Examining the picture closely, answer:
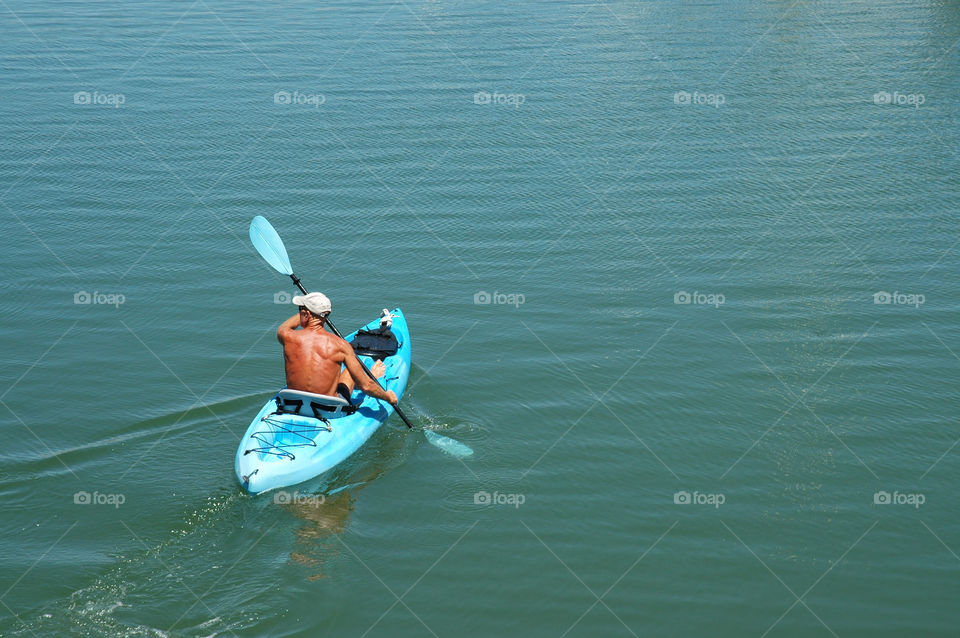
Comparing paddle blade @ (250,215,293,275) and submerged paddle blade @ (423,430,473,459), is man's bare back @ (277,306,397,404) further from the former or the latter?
paddle blade @ (250,215,293,275)

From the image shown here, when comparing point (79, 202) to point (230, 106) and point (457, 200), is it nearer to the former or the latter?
point (230, 106)

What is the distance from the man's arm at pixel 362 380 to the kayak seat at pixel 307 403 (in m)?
0.30

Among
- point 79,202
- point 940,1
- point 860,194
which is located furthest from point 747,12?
point 79,202

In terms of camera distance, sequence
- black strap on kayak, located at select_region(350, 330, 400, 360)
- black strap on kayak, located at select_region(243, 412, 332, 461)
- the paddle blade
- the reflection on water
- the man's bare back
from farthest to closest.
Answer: the paddle blade, black strap on kayak, located at select_region(350, 330, 400, 360), the man's bare back, black strap on kayak, located at select_region(243, 412, 332, 461), the reflection on water

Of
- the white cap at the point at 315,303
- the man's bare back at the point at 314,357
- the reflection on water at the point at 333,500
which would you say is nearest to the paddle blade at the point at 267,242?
the man's bare back at the point at 314,357

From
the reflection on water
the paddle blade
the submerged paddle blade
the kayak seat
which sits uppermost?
the paddle blade

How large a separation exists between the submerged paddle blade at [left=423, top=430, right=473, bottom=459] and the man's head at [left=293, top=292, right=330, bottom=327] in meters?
1.39

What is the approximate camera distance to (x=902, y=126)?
14.5 metres

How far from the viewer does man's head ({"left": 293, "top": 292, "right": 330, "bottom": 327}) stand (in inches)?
307

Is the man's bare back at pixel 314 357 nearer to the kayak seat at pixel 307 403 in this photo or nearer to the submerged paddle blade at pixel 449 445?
the kayak seat at pixel 307 403

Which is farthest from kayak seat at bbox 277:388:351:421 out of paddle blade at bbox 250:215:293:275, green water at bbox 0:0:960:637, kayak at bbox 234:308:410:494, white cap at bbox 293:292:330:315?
paddle blade at bbox 250:215:293:275

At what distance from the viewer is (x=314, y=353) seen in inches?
302

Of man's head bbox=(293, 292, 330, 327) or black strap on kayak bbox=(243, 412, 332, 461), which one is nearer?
black strap on kayak bbox=(243, 412, 332, 461)

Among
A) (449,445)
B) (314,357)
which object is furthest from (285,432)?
(449,445)
